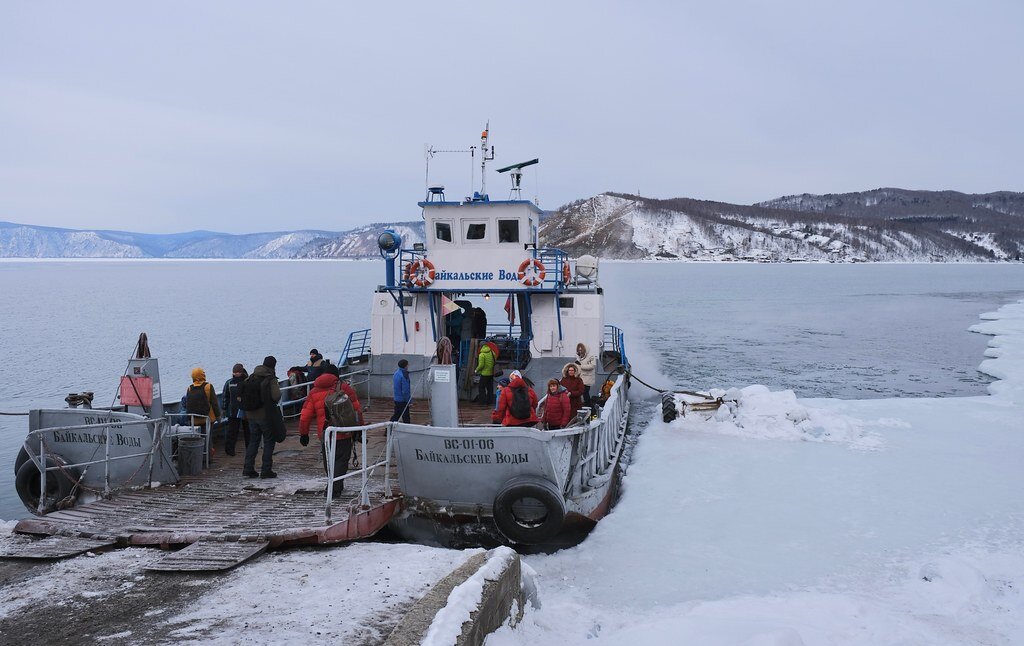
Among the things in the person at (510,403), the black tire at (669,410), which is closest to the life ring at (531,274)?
the black tire at (669,410)

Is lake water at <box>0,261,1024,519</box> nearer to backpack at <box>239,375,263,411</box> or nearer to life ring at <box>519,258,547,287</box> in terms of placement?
backpack at <box>239,375,263,411</box>

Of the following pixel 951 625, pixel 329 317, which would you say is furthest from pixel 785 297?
pixel 951 625

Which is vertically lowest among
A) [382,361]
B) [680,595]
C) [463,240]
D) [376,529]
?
[680,595]

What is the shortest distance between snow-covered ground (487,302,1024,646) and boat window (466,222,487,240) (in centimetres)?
574

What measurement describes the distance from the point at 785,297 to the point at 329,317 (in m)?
47.6

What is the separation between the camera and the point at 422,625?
4906 mm

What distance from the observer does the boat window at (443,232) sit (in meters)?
16.0

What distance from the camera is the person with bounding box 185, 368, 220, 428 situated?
1038cm

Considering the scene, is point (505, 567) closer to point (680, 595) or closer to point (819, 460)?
point (680, 595)

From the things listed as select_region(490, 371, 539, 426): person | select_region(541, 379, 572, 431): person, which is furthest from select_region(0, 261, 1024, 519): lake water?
select_region(541, 379, 572, 431): person

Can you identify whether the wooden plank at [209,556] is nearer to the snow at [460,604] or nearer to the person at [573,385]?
the snow at [460,604]

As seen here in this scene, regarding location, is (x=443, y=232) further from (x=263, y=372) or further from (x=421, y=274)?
(x=263, y=372)

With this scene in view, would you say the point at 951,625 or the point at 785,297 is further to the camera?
the point at 785,297

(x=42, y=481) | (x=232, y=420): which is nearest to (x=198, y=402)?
(x=232, y=420)
